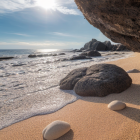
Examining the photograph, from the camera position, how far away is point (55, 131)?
4.96 feet

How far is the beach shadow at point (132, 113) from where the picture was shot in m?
1.68

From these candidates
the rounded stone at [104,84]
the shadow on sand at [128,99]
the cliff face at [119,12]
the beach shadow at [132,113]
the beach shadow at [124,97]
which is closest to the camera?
the cliff face at [119,12]

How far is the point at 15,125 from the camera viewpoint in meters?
1.91

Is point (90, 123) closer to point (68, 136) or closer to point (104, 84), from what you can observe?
point (68, 136)

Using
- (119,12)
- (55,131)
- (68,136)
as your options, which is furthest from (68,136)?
(119,12)

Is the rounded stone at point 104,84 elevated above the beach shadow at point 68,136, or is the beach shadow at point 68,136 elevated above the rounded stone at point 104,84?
the rounded stone at point 104,84

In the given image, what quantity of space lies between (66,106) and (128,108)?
1195 mm

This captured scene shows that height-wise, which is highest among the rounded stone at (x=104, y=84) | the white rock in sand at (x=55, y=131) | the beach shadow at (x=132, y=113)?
the rounded stone at (x=104, y=84)

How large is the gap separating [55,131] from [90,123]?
21.4 inches

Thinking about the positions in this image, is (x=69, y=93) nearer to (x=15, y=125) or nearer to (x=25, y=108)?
(x=25, y=108)

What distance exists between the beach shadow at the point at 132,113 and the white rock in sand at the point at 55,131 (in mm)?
953

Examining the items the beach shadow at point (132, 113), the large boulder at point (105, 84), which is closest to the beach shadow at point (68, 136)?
the beach shadow at point (132, 113)

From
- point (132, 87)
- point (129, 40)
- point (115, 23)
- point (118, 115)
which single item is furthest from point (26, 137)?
point (132, 87)

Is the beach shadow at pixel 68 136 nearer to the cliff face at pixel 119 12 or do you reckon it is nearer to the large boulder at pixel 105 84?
the large boulder at pixel 105 84
